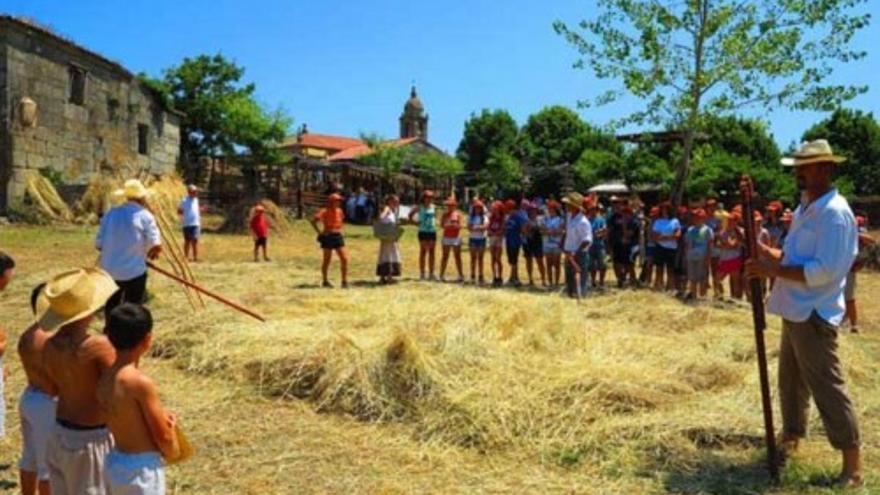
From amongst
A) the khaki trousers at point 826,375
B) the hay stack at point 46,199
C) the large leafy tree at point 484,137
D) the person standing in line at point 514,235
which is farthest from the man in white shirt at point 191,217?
the large leafy tree at point 484,137

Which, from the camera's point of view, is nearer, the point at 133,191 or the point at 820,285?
the point at 820,285

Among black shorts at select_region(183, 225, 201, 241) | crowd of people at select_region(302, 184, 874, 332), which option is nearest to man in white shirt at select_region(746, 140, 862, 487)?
crowd of people at select_region(302, 184, 874, 332)

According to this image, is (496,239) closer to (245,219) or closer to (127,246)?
(127,246)

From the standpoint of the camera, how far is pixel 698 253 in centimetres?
1127

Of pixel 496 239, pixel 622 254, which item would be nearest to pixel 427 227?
pixel 496 239

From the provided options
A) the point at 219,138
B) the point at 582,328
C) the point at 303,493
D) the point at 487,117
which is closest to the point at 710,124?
the point at 582,328

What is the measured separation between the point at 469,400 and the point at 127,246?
3450 mm

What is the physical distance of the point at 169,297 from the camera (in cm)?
1009

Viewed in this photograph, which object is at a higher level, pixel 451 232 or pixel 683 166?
pixel 683 166

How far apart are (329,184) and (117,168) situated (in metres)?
9.75

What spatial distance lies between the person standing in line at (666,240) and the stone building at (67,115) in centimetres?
1707

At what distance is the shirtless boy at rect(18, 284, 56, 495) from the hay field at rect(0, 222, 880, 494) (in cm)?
84

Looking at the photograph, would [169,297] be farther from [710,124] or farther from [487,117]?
[487,117]

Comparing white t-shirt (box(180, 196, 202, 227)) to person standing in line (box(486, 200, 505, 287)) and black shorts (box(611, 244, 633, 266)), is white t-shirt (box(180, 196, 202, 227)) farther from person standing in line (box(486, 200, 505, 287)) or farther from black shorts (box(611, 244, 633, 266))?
black shorts (box(611, 244, 633, 266))
